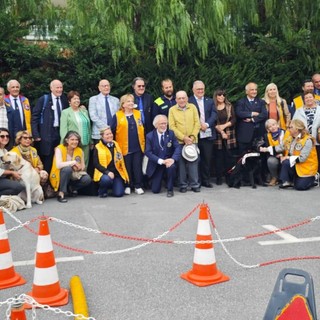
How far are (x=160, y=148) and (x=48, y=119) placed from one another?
87.7 inches

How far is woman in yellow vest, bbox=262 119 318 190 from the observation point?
9477 millimetres

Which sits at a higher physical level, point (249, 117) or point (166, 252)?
point (249, 117)

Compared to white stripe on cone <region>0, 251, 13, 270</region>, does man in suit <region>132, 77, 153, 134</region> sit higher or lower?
higher

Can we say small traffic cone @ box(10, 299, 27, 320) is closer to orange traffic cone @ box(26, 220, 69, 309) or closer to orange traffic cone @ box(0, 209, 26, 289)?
orange traffic cone @ box(26, 220, 69, 309)

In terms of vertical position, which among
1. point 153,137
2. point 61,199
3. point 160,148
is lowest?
point 61,199

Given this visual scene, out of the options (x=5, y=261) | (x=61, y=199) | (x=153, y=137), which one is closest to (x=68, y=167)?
(x=61, y=199)

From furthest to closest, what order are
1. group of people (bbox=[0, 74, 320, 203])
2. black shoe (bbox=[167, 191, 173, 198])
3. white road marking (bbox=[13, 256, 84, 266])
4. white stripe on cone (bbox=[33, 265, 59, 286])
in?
black shoe (bbox=[167, 191, 173, 198])
group of people (bbox=[0, 74, 320, 203])
white road marking (bbox=[13, 256, 84, 266])
white stripe on cone (bbox=[33, 265, 59, 286])

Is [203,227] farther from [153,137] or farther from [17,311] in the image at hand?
[153,137]

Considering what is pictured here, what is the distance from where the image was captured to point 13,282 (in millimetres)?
4852

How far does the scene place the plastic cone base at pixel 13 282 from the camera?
15.7 ft

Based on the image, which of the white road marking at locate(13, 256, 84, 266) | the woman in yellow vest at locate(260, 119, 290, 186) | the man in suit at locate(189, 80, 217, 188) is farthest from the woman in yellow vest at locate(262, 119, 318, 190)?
the white road marking at locate(13, 256, 84, 266)

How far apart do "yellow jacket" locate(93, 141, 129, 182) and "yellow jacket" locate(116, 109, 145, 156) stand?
0.74ft

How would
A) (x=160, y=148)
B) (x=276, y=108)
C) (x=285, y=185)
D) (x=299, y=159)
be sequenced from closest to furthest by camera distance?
(x=160, y=148) < (x=299, y=159) < (x=285, y=185) < (x=276, y=108)

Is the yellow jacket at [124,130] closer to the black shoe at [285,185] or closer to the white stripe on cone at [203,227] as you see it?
the black shoe at [285,185]
